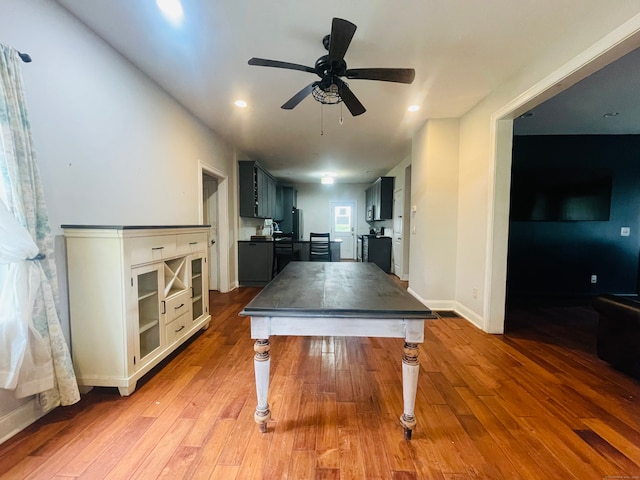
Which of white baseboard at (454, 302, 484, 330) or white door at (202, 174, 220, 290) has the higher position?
white door at (202, 174, 220, 290)

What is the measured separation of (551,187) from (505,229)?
208cm

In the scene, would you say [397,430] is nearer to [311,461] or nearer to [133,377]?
[311,461]

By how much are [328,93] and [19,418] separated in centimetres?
278

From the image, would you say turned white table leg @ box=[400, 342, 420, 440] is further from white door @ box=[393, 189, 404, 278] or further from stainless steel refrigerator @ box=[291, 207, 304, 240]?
stainless steel refrigerator @ box=[291, 207, 304, 240]

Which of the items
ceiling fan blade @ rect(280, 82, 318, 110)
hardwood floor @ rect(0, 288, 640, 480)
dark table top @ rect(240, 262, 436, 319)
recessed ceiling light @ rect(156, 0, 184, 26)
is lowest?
hardwood floor @ rect(0, 288, 640, 480)

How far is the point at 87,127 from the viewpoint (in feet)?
6.19

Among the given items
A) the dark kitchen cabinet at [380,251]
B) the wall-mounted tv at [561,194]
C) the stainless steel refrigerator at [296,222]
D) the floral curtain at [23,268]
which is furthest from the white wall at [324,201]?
the floral curtain at [23,268]

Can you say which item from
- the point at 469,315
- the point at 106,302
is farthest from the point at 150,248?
the point at 469,315

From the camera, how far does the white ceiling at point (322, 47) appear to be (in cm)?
168

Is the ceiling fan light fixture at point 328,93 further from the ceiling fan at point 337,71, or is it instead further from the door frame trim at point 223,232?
the door frame trim at point 223,232

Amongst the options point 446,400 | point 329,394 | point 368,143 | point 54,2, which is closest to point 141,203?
point 54,2

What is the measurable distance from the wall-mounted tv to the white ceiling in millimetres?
829

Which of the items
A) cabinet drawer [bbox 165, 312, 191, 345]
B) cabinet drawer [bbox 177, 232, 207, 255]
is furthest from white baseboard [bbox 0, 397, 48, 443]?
cabinet drawer [bbox 177, 232, 207, 255]

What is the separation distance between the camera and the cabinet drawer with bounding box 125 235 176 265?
5.87 ft
